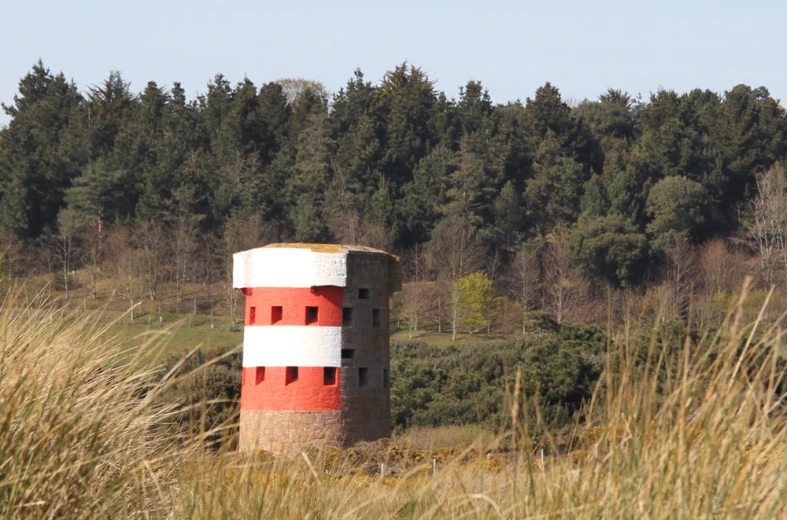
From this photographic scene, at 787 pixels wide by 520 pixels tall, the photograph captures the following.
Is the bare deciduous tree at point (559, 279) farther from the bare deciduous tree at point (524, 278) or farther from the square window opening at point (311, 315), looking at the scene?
the square window opening at point (311, 315)

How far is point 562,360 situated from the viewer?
2633 cm

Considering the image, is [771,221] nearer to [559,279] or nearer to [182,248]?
[559,279]

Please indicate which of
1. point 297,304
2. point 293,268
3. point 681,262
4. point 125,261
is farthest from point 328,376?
point 681,262

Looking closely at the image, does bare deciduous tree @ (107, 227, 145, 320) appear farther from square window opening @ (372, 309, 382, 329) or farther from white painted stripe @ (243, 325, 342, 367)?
white painted stripe @ (243, 325, 342, 367)

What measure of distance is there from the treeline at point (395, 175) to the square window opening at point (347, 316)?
99.5 feet

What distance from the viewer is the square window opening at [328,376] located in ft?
62.3

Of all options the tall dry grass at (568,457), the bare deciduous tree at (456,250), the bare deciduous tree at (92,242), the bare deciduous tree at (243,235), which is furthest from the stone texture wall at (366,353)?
the bare deciduous tree at (456,250)

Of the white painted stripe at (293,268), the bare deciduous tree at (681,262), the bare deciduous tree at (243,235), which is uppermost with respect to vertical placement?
the bare deciduous tree at (243,235)

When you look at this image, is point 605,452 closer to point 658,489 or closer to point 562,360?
point 658,489

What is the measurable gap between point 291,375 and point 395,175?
4577 centimetres

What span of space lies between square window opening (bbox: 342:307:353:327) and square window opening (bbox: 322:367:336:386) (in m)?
0.69

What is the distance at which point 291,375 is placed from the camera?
19.1m

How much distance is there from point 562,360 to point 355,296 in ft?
26.6

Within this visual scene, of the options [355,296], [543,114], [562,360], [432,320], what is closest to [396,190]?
[543,114]
